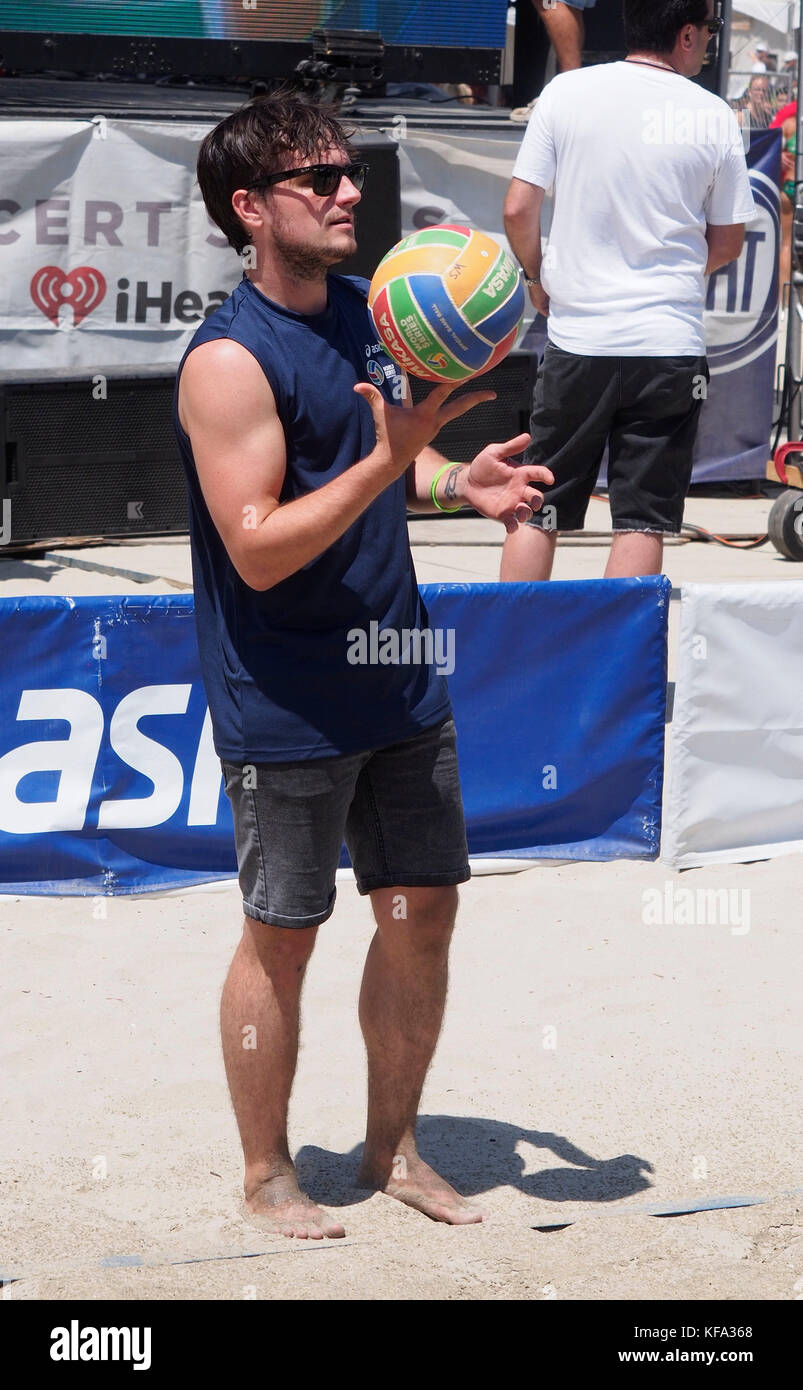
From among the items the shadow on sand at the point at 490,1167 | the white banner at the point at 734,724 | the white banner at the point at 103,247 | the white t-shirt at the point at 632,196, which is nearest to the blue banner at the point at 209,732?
the white banner at the point at 734,724

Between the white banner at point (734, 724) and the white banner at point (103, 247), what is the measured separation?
4878 mm

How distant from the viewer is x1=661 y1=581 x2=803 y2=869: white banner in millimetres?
5012

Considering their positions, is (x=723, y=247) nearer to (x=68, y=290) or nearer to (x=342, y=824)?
(x=342, y=824)

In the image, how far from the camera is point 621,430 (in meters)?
5.71

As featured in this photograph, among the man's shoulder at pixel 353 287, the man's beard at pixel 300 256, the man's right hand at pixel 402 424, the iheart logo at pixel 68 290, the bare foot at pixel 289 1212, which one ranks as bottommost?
the bare foot at pixel 289 1212

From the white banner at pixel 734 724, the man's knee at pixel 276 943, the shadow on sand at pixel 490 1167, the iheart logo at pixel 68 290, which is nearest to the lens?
the man's knee at pixel 276 943

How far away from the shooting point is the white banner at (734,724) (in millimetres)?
5012

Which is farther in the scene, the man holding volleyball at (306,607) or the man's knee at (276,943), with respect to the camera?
the man's knee at (276,943)

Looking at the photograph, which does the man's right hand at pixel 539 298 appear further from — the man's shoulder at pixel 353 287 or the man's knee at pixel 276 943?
the man's knee at pixel 276 943

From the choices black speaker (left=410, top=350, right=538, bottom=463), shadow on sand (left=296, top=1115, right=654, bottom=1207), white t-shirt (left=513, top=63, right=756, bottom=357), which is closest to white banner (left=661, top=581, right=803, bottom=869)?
white t-shirt (left=513, top=63, right=756, bottom=357)

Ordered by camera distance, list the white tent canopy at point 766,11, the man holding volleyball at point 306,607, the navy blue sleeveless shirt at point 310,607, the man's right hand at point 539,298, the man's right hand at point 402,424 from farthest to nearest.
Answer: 1. the white tent canopy at point 766,11
2. the man's right hand at point 539,298
3. the navy blue sleeveless shirt at point 310,607
4. the man holding volleyball at point 306,607
5. the man's right hand at point 402,424

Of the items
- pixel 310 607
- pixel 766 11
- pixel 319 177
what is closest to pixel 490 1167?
pixel 310 607

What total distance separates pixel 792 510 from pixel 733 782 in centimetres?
421
